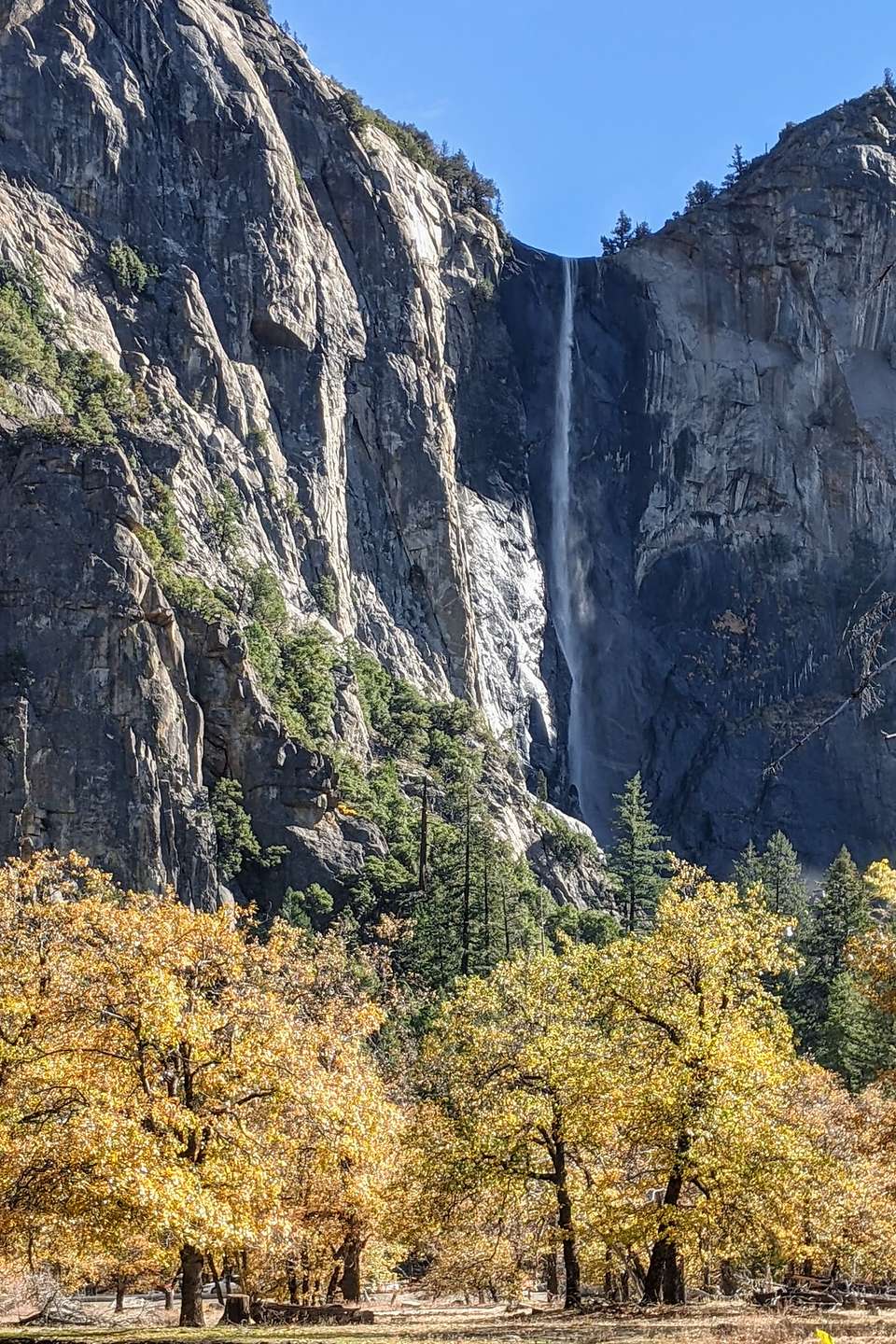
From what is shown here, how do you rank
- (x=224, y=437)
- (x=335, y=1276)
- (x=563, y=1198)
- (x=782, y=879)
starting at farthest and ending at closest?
(x=782, y=879) → (x=224, y=437) → (x=335, y=1276) → (x=563, y=1198)

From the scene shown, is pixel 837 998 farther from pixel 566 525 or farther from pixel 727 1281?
pixel 566 525

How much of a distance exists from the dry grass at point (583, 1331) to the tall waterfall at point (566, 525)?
7821cm

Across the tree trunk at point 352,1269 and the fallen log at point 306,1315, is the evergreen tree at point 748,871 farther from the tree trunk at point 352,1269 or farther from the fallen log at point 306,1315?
the fallen log at point 306,1315

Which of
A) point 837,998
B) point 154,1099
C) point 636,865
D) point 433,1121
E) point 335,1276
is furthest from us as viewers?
point 636,865

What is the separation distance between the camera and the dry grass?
57.6 ft

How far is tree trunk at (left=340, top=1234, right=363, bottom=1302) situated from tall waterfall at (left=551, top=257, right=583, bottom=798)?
70912mm

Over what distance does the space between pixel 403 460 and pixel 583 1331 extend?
80665 mm

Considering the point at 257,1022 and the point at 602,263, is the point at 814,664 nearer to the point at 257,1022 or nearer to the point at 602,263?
the point at 602,263

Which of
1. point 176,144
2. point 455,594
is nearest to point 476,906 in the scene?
point 455,594

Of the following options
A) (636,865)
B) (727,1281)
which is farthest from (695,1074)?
(636,865)

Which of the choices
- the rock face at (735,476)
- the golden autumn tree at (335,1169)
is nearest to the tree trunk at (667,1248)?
the golden autumn tree at (335,1169)

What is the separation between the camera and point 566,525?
110 m

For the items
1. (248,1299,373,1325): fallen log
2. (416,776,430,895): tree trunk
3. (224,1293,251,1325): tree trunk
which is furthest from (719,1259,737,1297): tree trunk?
(416,776,430,895): tree trunk

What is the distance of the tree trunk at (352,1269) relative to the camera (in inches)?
1170
